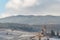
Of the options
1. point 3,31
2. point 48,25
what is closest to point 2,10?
point 3,31

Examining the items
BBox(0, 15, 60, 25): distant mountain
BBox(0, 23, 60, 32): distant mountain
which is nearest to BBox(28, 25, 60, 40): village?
BBox(0, 23, 60, 32): distant mountain

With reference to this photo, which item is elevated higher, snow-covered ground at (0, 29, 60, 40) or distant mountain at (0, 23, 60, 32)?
distant mountain at (0, 23, 60, 32)

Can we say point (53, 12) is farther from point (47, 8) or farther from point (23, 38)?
point (23, 38)

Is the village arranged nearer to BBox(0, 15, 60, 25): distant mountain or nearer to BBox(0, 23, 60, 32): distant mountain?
BBox(0, 23, 60, 32): distant mountain

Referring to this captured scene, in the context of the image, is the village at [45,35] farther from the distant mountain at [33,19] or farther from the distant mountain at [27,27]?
the distant mountain at [33,19]

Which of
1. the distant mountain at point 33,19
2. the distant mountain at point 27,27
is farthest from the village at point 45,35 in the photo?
the distant mountain at point 33,19

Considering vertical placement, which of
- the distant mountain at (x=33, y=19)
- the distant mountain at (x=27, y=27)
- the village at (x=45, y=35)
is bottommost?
the village at (x=45, y=35)

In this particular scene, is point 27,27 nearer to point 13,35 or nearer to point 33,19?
point 33,19

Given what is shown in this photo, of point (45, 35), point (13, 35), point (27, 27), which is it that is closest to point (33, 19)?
point (27, 27)

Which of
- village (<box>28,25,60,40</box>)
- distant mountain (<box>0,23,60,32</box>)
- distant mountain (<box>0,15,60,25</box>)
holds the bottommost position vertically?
village (<box>28,25,60,40</box>)
